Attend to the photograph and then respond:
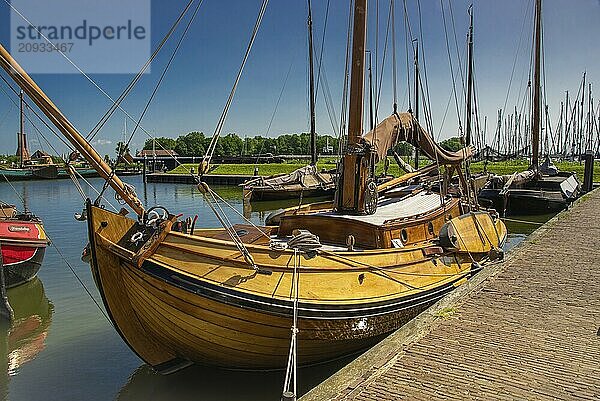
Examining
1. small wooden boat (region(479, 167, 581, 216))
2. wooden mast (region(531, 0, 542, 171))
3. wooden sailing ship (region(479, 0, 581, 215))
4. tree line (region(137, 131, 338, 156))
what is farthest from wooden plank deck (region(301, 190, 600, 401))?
tree line (region(137, 131, 338, 156))

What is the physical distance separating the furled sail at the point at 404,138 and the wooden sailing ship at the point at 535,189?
13322mm

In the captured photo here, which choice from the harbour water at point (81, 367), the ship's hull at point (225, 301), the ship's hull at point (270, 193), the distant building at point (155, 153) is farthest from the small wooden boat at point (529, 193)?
the harbour water at point (81, 367)

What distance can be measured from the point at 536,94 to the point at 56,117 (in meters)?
29.9

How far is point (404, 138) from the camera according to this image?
42.2ft

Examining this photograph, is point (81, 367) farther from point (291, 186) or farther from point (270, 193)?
point (291, 186)

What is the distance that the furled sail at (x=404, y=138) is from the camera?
1167cm

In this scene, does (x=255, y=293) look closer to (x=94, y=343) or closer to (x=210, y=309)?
(x=210, y=309)

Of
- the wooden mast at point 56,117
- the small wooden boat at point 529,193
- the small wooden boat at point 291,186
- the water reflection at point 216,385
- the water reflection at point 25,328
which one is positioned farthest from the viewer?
the small wooden boat at point 291,186

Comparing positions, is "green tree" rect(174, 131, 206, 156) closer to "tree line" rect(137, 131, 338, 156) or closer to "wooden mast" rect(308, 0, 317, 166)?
"tree line" rect(137, 131, 338, 156)

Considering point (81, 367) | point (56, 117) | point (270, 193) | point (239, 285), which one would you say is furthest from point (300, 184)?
point (56, 117)

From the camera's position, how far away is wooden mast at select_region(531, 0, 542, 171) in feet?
101

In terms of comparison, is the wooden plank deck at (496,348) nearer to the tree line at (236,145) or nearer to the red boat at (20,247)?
the red boat at (20,247)

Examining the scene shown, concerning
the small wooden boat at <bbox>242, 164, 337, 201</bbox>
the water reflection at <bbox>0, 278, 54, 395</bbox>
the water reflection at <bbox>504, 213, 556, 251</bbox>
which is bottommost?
the water reflection at <bbox>0, 278, 54, 395</bbox>

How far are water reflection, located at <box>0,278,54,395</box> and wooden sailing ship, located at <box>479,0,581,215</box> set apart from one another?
2023 cm
